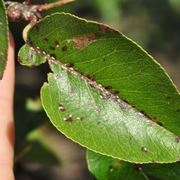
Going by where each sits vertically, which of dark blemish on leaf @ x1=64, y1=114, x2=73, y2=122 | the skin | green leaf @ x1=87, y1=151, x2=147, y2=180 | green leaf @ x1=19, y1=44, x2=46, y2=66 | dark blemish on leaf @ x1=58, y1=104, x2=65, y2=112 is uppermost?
green leaf @ x1=19, y1=44, x2=46, y2=66

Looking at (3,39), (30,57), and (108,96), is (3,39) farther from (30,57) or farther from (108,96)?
(108,96)

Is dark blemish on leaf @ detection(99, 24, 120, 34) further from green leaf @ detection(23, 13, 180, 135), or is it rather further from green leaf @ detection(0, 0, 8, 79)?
green leaf @ detection(0, 0, 8, 79)

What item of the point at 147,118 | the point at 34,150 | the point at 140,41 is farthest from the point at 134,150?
the point at 140,41

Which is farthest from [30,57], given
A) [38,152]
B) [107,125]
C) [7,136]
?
[38,152]

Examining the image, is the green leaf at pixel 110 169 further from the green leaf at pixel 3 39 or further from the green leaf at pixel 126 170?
the green leaf at pixel 3 39

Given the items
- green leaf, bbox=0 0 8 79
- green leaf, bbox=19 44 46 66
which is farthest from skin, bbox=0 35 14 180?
green leaf, bbox=0 0 8 79

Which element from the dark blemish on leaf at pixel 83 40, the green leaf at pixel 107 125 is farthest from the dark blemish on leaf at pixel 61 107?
the dark blemish on leaf at pixel 83 40
